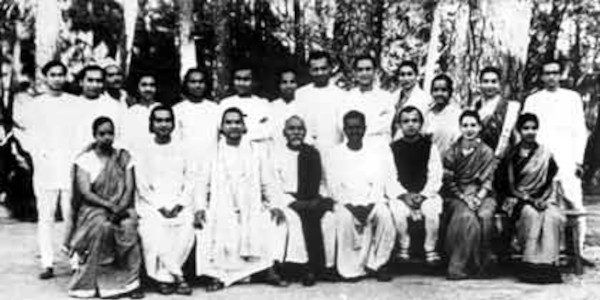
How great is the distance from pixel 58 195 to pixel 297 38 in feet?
16.7

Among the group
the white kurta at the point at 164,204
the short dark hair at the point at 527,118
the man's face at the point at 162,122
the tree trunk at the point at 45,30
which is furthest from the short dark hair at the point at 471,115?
the tree trunk at the point at 45,30

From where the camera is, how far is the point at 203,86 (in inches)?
235

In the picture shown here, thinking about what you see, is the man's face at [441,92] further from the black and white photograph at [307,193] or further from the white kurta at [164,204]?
the white kurta at [164,204]

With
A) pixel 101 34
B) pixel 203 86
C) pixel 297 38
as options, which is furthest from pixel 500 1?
pixel 101 34

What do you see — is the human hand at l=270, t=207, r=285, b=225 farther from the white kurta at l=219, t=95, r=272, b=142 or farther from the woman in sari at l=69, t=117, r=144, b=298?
the woman in sari at l=69, t=117, r=144, b=298

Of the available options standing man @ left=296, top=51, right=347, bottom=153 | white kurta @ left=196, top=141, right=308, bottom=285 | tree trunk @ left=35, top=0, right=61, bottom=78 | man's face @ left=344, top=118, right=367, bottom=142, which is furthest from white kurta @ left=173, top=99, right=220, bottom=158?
tree trunk @ left=35, top=0, right=61, bottom=78

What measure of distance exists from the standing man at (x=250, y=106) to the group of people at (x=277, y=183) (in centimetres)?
1

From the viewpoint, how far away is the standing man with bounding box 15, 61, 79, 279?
230 inches

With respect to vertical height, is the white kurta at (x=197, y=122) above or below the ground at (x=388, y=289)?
above

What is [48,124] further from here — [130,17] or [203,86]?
[130,17]

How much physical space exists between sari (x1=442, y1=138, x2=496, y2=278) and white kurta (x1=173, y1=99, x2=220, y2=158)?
1835 millimetres

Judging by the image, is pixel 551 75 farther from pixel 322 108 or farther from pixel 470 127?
pixel 322 108

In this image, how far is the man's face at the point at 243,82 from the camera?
6114mm

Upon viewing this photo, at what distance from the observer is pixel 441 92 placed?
623 cm
